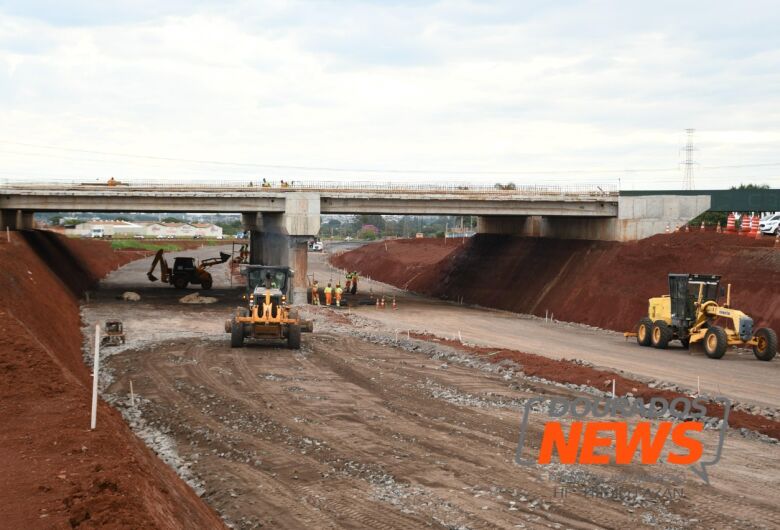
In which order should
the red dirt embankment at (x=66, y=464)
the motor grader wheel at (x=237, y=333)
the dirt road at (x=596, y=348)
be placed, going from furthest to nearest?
the motor grader wheel at (x=237, y=333) < the dirt road at (x=596, y=348) < the red dirt embankment at (x=66, y=464)

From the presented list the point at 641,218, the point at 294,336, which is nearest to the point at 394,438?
the point at 294,336

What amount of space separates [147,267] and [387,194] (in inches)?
1973

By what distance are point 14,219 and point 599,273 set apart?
139ft

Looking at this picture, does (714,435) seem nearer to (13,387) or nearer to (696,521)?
(696,521)

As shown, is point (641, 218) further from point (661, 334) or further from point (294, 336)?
point (294, 336)

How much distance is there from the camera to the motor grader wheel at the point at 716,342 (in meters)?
32.7

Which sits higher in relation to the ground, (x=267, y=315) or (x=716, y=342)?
(x=267, y=315)

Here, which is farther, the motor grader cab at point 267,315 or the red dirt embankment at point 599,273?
the red dirt embankment at point 599,273

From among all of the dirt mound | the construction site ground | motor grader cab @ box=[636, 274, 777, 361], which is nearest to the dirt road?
the construction site ground

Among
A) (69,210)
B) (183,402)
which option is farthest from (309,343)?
(69,210)

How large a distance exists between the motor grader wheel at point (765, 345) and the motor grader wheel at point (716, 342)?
1.37m

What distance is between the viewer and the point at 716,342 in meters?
32.8

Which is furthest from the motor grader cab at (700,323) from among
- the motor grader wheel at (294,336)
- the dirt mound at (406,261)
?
the dirt mound at (406,261)

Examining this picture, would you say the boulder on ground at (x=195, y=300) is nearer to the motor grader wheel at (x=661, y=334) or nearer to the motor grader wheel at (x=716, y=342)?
the motor grader wheel at (x=661, y=334)
